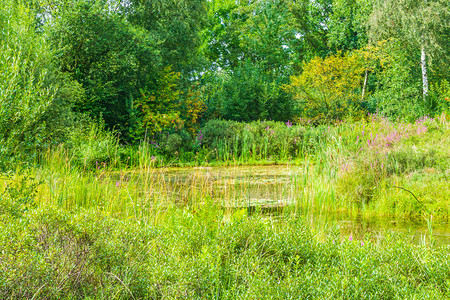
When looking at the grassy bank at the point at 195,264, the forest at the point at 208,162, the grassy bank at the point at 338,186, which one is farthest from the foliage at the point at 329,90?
the grassy bank at the point at 195,264

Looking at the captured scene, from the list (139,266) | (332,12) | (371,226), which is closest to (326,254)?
(139,266)

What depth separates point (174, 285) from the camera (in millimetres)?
1890

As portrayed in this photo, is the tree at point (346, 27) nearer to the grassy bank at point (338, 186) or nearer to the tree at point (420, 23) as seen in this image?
the tree at point (420, 23)

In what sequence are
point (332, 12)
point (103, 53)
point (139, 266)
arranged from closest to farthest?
point (139, 266), point (103, 53), point (332, 12)

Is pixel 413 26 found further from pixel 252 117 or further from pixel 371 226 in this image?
pixel 371 226

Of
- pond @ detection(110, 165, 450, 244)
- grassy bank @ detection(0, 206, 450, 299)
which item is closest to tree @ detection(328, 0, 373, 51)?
pond @ detection(110, 165, 450, 244)

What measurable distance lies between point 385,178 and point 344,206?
31.6 inches

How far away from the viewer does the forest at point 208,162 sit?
6.82ft

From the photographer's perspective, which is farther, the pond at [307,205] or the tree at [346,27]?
the tree at [346,27]

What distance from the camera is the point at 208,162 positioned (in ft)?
37.8

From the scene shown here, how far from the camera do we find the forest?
2.08 m

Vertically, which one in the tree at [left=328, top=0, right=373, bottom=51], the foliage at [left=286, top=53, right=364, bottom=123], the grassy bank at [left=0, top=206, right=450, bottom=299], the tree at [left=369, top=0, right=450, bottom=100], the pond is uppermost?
the tree at [left=328, top=0, right=373, bottom=51]

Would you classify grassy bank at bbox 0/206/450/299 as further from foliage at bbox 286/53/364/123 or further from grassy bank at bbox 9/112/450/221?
foliage at bbox 286/53/364/123

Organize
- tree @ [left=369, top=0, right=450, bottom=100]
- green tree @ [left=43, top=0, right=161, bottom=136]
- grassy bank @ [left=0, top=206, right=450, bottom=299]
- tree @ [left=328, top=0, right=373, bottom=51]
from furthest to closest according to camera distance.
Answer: tree @ [left=328, top=0, right=373, bottom=51] → tree @ [left=369, top=0, right=450, bottom=100] → green tree @ [left=43, top=0, right=161, bottom=136] → grassy bank @ [left=0, top=206, right=450, bottom=299]
